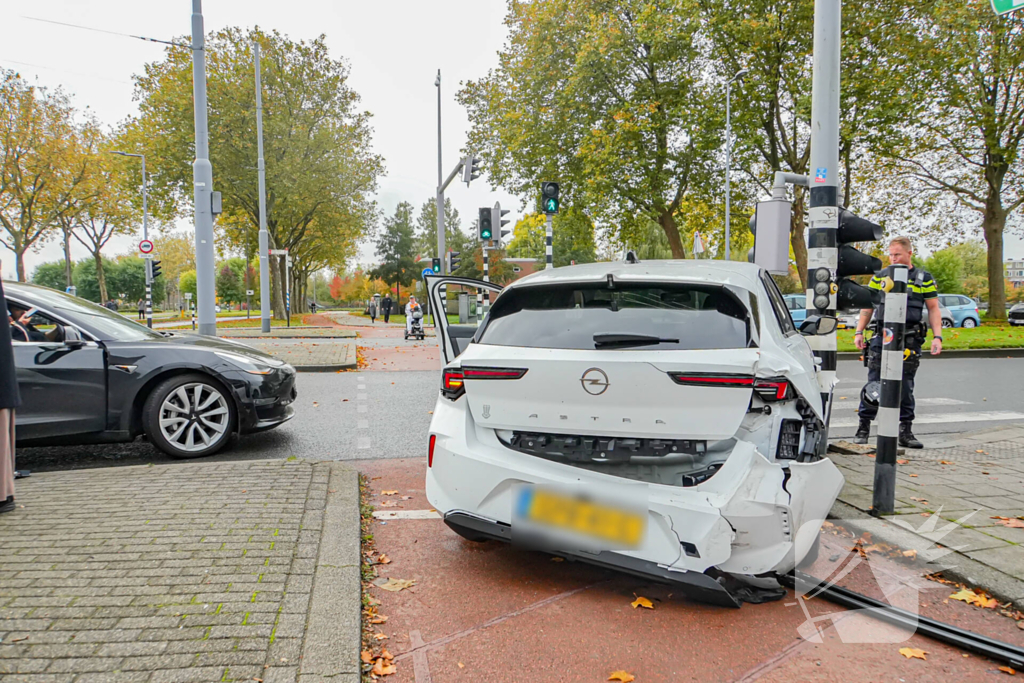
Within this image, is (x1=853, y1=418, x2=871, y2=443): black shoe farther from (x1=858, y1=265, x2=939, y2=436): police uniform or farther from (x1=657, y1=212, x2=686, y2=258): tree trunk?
(x1=657, y1=212, x2=686, y2=258): tree trunk

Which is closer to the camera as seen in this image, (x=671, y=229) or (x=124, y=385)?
(x=124, y=385)

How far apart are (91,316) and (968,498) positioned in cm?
702

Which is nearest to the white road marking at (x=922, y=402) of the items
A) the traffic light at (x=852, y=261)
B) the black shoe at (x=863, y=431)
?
the black shoe at (x=863, y=431)

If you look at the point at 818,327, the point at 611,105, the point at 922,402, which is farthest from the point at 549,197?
the point at 611,105

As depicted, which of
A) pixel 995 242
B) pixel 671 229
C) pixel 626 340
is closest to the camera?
pixel 626 340

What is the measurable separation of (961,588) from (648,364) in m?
2.01

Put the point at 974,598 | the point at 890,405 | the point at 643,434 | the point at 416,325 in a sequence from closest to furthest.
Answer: the point at 643,434 < the point at 974,598 < the point at 890,405 < the point at 416,325

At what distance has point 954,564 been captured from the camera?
12.0ft

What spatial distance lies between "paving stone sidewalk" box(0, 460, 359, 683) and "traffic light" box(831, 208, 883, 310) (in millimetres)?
4231

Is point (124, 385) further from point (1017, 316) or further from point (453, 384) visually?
point (1017, 316)

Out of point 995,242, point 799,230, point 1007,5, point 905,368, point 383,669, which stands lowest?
point 383,669

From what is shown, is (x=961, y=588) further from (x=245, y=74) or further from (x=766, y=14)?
(x=245, y=74)

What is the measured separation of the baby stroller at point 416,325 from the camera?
23859 millimetres

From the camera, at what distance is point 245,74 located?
114 feet
